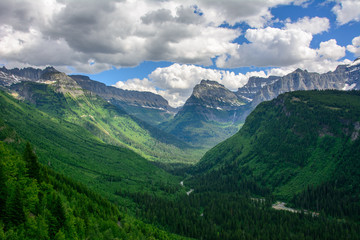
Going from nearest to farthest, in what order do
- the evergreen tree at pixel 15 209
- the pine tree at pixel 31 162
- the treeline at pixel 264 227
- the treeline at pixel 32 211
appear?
1. the treeline at pixel 32 211
2. the evergreen tree at pixel 15 209
3. the pine tree at pixel 31 162
4. the treeline at pixel 264 227

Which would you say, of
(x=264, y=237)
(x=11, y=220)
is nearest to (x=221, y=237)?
(x=264, y=237)

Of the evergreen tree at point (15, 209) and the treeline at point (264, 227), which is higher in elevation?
the evergreen tree at point (15, 209)

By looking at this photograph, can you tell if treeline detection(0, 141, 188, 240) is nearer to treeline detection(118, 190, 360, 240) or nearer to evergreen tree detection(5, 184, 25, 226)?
evergreen tree detection(5, 184, 25, 226)

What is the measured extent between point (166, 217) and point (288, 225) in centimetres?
9151

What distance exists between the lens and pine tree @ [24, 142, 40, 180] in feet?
314

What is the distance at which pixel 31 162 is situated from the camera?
3826 inches

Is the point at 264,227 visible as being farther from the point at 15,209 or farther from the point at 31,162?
the point at 15,209

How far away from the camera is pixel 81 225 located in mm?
84375

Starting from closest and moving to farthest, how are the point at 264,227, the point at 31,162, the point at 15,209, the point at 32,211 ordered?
the point at 15,209 → the point at 32,211 → the point at 31,162 → the point at 264,227

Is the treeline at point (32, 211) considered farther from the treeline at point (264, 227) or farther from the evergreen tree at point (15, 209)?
the treeline at point (264, 227)

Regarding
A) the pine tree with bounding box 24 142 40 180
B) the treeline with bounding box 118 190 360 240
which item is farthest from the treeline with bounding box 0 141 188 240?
the treeline with bounding box 118 190 360 240

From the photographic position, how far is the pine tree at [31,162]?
314 feet

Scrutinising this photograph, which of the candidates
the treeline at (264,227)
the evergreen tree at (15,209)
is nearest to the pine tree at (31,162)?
the evergreen tree at (15,209)

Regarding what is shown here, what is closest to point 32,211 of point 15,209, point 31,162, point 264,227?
point 15,209
